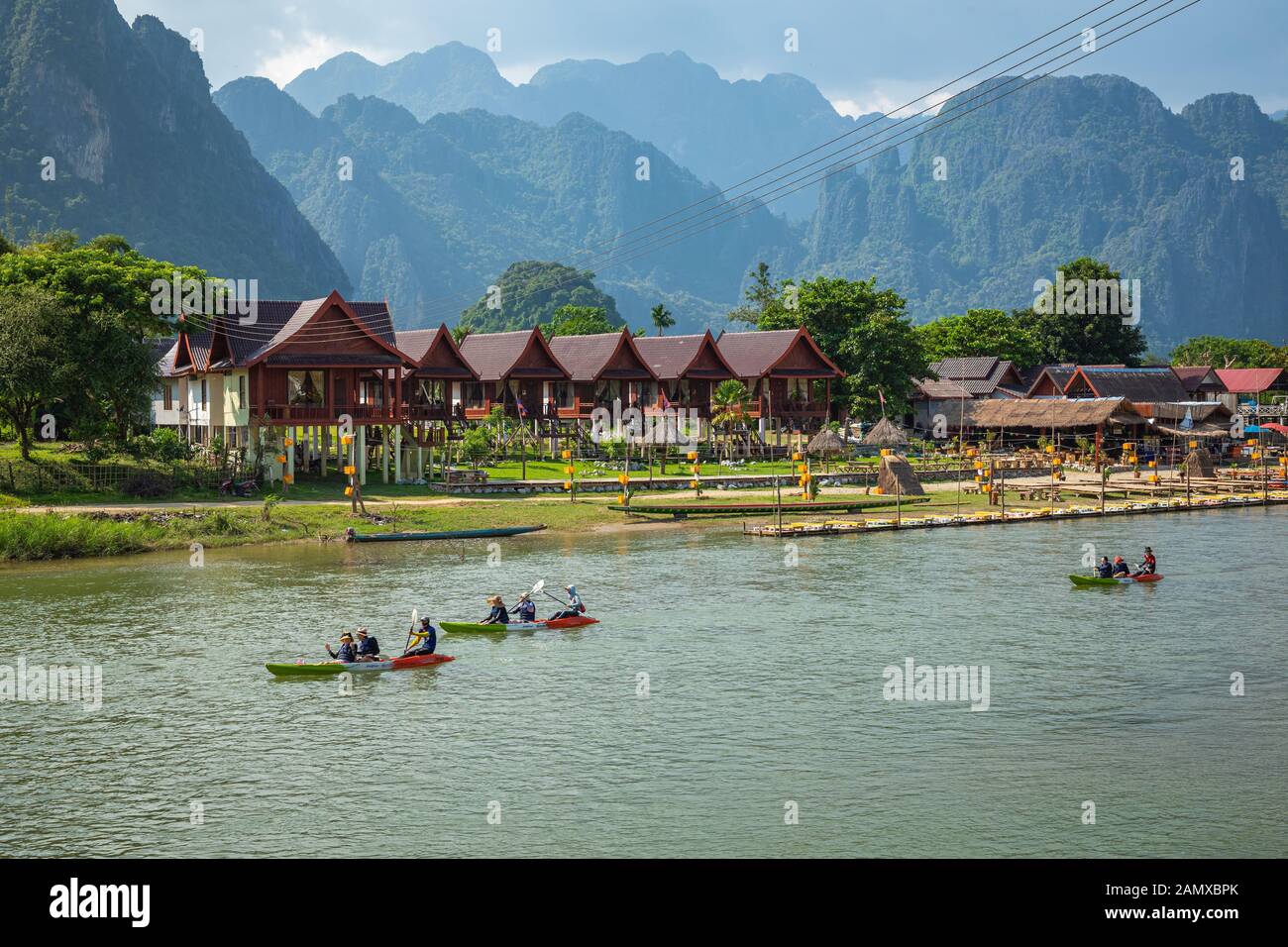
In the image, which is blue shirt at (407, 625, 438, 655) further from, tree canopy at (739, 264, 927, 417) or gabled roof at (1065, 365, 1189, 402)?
gabled roof at (1065, 365, 1189, 402)

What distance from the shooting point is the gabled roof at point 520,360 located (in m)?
79.8

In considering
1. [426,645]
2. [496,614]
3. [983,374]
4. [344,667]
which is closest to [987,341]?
[983,374]

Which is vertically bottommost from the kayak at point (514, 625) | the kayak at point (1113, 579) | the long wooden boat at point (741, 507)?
the kayak at point (514, 625)

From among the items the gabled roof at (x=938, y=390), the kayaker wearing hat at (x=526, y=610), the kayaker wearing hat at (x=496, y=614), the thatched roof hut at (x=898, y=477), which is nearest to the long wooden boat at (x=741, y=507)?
the thatched roof hut at (x=898, y=477)

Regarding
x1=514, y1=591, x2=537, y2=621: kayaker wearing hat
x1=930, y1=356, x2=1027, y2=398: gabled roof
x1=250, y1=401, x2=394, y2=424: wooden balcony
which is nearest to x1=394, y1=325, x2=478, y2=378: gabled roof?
x1=250, y1=401, x2=394, y2=424: wooden balcony

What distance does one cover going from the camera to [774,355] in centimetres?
8725

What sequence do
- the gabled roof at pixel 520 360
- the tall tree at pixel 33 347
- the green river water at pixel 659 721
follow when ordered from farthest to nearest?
the gabled roof at pixel 520 360 → the tall tree at pixel 33 347 → the green river water at pixel 659 721

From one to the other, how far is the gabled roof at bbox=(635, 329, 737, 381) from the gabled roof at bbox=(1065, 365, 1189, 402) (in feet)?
91.7

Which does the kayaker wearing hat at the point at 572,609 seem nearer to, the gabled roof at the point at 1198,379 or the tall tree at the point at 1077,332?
the gabled roof at the point at 1198,379

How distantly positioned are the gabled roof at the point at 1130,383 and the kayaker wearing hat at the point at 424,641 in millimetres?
75016

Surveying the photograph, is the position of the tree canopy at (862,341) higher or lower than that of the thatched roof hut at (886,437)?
higher

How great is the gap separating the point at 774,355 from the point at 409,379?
86.5 ft

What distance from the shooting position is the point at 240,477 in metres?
56.1

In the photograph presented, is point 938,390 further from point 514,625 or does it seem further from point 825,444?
point 514,625
